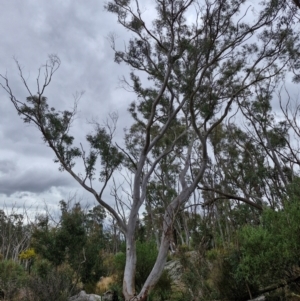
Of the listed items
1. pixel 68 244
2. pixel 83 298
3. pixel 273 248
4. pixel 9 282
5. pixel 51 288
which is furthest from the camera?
pixel 68 244

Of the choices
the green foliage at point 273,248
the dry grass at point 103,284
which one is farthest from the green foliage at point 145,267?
the green foliage at point 273,248

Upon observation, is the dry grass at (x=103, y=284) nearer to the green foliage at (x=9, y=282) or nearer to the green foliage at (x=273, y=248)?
the green foliage at (x=9, y=282)

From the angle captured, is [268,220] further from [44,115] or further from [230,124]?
[230,124]

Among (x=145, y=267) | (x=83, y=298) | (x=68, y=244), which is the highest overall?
(x=68, y=244)

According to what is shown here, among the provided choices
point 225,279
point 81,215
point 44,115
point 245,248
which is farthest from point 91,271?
point 245,248

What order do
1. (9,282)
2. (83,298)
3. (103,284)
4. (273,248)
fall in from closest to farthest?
(273,248)
(9,282)
(83,298)
(103,284)

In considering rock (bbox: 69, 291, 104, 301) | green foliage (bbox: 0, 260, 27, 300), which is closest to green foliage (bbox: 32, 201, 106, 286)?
rock (bbox: 69, 291, 104, 301)

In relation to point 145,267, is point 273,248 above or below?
below

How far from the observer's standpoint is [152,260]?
15234 millimetres

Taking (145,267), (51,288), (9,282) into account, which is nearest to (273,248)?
(51,288)

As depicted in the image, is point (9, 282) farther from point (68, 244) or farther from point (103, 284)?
point (103, 284)

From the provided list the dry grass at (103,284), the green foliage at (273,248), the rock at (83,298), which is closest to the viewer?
the green foliage at (273,248)

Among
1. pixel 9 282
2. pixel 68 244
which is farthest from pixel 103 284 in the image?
pixel 9 282

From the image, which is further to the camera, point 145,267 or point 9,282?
point 145,267
